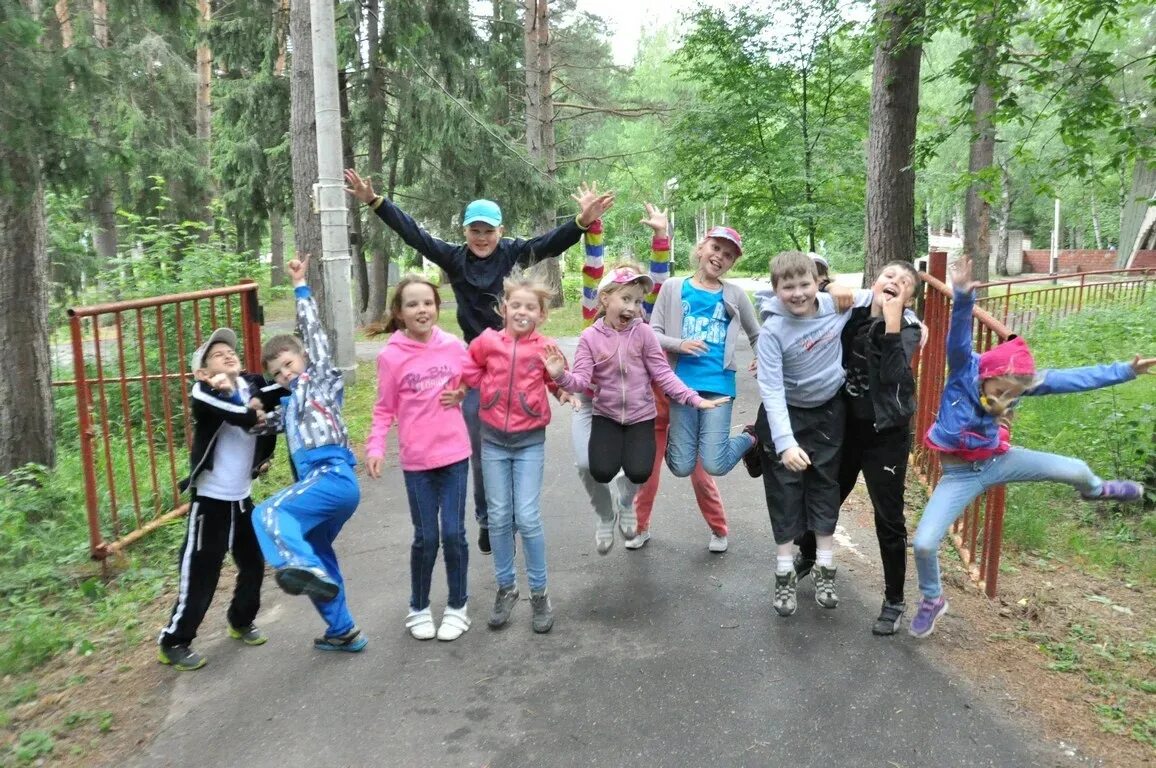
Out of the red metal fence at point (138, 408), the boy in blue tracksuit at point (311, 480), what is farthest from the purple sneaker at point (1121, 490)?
the red metal fence at point (138, 408)

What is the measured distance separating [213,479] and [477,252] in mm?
1796

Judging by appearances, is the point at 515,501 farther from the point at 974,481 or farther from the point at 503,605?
the point at 974,481

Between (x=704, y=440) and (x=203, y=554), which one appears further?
(x=704, y=440)

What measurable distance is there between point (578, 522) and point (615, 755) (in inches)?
109

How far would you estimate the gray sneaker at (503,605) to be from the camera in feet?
13.3

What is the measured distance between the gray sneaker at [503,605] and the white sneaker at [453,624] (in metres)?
0.13

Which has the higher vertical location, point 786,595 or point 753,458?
point 753,458

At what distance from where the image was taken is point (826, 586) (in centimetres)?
407

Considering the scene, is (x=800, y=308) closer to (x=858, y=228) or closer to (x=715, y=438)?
(x=715, y=438)

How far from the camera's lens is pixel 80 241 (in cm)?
1262

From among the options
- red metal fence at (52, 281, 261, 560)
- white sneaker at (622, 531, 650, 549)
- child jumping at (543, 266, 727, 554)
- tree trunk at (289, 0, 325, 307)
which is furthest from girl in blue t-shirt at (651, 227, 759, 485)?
tree trunk at (289, 0, 325, 307)

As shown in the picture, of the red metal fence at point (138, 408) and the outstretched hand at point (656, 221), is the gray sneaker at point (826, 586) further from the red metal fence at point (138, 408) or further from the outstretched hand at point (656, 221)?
the red metal fence at point (138, 408)

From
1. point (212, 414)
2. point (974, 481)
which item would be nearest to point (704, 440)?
point (974, 481)

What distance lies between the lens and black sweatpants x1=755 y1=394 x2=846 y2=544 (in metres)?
3.95
